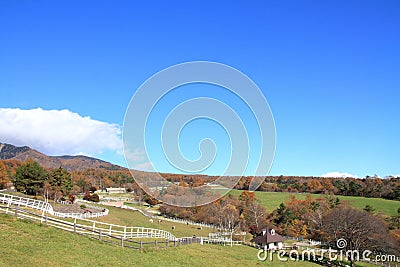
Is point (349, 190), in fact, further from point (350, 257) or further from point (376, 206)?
point (350, 257)

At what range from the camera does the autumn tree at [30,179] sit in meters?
59.2

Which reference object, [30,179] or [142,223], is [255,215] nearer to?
[142,223]

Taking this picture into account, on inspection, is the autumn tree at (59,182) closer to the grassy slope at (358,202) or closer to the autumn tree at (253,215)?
the autumn tree at (253,215)

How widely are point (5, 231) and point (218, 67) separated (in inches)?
582

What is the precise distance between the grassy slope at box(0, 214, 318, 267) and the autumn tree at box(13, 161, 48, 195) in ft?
139

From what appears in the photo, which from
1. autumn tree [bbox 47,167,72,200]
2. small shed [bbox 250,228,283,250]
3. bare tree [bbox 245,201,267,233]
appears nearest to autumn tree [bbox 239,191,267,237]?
bare tree [bbox 245,201,267,233]

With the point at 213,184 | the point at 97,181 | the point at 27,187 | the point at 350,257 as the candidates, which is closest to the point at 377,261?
the point at 350,257

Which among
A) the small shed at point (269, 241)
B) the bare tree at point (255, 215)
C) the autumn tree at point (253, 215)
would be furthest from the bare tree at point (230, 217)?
the small shed at point (269, 241)

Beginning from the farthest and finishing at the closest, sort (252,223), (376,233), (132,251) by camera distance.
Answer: (252,223) → (376,233) → (132,251)

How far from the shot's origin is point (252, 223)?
214 feet

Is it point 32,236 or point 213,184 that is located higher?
point 213,184

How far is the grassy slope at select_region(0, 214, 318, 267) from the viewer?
14.1 m

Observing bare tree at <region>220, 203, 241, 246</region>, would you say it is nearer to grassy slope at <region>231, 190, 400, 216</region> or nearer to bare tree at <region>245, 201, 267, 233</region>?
bare tree at <region>245, 201, 267, 233</region>

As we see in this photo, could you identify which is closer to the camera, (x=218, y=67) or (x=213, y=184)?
(x=218, y=67)
